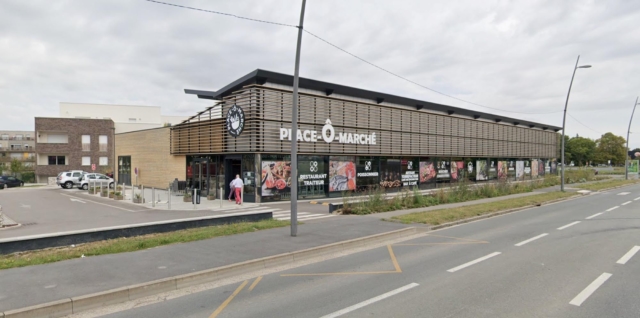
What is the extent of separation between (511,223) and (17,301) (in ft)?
47.2

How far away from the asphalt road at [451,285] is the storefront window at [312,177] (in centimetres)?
1419

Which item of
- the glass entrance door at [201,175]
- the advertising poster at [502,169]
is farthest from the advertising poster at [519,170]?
the glass entrance door at [201,175]

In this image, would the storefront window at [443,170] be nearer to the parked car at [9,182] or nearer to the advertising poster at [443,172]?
the advertising poster at [443,172]

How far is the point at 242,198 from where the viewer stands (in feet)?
71.7

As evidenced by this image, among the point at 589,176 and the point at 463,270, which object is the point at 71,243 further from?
the point at 589,176

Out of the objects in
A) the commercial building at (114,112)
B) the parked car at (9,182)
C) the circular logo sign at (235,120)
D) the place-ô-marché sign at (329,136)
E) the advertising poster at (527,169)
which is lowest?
the parked car at (9,182)

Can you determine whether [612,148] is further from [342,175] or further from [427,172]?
[342,175]

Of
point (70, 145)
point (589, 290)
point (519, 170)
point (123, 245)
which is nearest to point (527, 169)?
point (519, 170)

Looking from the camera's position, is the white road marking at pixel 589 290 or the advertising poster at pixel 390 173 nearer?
the white road marking at pixel 589 290

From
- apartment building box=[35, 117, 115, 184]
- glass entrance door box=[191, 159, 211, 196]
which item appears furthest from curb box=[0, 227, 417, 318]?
apartment building box=[35, 117, 115, 184]

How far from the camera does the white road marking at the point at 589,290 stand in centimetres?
575

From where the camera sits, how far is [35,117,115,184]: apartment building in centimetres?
5028

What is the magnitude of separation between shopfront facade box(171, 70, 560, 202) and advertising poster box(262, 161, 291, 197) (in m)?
0.06

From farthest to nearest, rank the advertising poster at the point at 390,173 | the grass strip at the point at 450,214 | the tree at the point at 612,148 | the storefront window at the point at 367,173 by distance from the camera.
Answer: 1. the tree at the point at 612,148
2. the advertising poster at the point at 390,173
3. the storefront window at the point at 367,173
4. the grass strip at the point at 450,214
